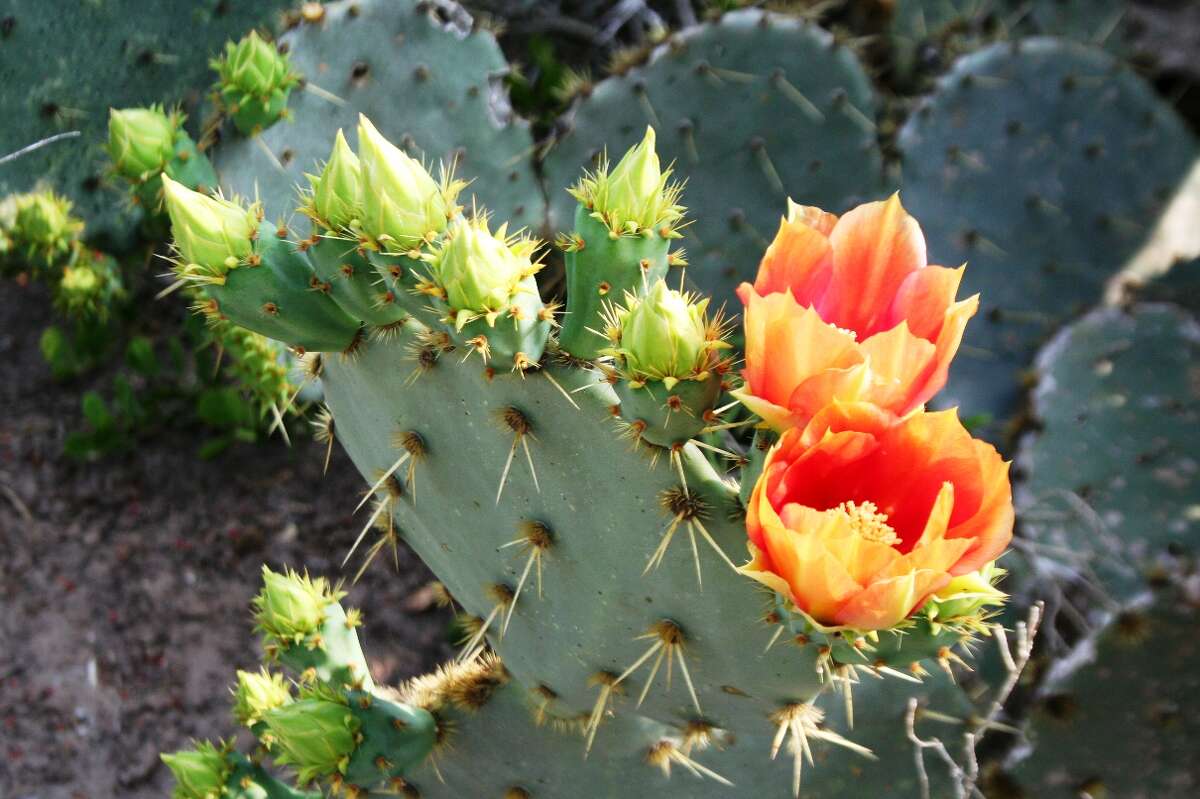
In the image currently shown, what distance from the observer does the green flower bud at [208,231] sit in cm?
87

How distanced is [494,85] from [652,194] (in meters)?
1.04

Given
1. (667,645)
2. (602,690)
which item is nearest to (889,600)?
(667,645)

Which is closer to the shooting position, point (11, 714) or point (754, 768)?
point (754, 768)

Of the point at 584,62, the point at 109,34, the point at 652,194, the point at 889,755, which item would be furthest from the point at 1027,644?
the point at 584,62

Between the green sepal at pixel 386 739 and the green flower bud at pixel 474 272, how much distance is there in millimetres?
552

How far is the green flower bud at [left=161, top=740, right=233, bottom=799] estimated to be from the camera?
1240 millimetres

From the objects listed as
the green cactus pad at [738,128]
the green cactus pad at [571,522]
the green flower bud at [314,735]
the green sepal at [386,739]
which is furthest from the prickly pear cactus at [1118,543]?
the green flower bud at [314,735]

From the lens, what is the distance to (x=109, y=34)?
1.75 meters

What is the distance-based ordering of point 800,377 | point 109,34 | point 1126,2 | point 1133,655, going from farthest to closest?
point 1126,2 → point 109,34 → point 1133,655 → point 800,377

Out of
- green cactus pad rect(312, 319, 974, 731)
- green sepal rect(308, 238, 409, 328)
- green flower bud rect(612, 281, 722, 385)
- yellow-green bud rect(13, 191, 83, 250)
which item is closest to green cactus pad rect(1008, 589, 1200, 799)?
green cactus pad rect(312, 319, 974, 731)

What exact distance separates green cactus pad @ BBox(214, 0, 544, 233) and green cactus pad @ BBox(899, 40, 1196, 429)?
797 mm

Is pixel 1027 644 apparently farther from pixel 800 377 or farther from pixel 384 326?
pixel 384 326

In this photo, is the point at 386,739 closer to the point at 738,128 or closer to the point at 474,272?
the point at 474,272

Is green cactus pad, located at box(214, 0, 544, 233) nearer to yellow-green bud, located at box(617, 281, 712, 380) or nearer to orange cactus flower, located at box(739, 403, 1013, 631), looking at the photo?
yellow-green bud, located at box(617, 281, 712, 380)
